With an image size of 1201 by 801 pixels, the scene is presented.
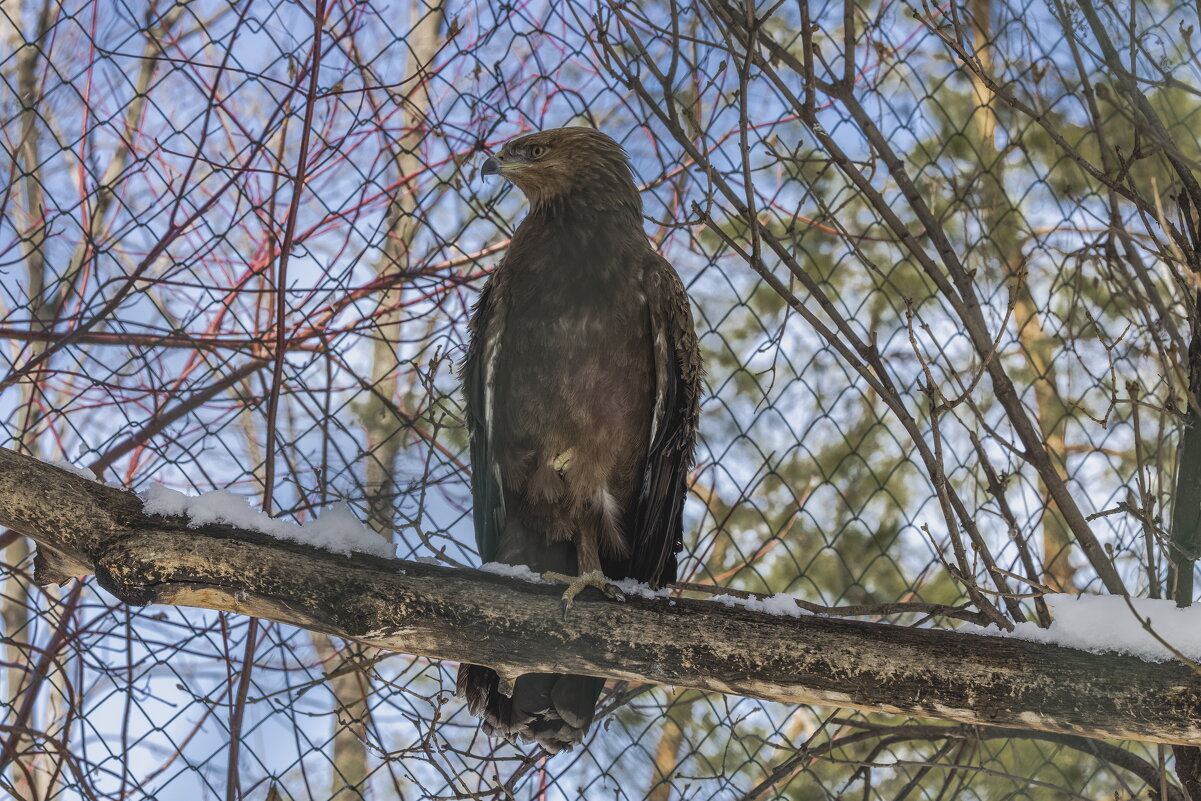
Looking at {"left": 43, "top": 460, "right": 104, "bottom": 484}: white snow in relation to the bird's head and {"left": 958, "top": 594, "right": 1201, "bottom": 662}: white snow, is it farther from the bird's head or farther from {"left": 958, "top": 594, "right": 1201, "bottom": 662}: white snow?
A: {"left": 958, "top": 594, "right": 1201, "bottom": 662}: white snow

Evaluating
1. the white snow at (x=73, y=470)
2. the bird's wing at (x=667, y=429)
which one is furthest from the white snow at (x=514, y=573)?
the white snow at (x=73, y=470)

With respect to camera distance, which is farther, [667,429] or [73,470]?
[667,429]

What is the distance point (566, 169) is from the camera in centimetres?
257

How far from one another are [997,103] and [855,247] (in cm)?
190

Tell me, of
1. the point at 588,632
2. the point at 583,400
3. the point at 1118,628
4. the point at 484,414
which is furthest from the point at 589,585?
the point at 1118,628

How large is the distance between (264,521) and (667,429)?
94 cm

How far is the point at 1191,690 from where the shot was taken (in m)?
1.61

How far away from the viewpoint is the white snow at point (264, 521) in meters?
1.75

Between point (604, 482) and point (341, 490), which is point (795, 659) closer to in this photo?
point (604, 482)

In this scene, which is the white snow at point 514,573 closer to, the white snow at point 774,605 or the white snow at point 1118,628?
the white snow at point 774,605

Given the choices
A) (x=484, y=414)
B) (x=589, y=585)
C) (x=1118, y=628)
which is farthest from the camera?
(x=484, y=414)

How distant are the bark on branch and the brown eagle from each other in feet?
1.43

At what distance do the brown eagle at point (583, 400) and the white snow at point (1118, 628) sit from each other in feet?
2.72

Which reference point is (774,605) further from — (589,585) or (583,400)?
(583,400)
